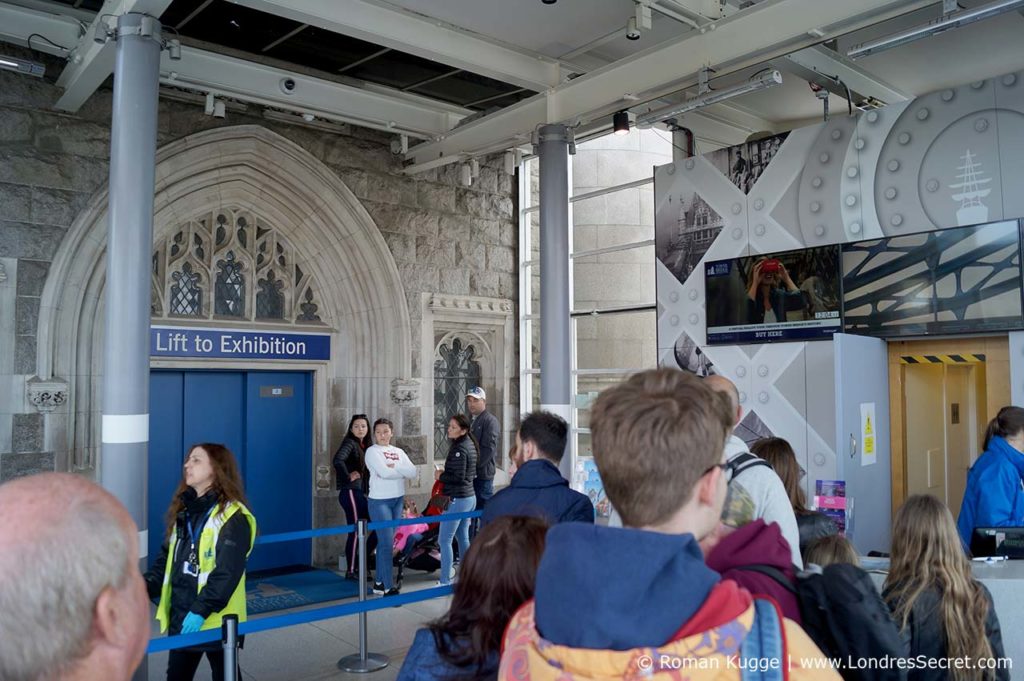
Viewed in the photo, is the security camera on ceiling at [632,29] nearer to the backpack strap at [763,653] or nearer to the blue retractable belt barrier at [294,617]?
the blue retractable belt barrier at [294,617]

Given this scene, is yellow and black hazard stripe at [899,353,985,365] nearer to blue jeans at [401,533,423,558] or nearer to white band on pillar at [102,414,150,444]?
blue jeans at [401,533,423,558]

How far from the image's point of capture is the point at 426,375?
8.72m

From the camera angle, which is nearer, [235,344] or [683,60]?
[683,60]

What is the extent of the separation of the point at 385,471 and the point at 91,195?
3294 mm

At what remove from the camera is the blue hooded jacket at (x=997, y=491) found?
4.13 metres

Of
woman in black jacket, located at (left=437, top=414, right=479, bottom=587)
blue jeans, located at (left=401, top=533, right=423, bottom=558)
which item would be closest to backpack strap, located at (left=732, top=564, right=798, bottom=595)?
woman in black jacket, located at (left=437, top=414, right=479, bottom=587)

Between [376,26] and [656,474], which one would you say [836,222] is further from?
[656,474]

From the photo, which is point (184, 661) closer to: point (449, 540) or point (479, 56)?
point (449, 540)

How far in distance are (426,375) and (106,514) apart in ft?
25.0

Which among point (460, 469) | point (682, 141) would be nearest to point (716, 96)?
point (682, 141)

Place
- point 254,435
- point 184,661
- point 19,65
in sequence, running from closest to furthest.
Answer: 1. point 184,661
2. point 19,65
3. point 254,435

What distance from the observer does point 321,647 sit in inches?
217

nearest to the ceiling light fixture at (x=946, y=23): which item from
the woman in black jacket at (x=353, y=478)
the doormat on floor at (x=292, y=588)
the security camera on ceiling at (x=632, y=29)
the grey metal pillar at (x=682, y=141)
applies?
the security camera on ceiling at (x=632, y=29)

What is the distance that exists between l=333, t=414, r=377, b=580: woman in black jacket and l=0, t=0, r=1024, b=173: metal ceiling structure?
2.81 meters
